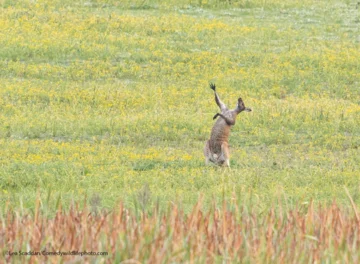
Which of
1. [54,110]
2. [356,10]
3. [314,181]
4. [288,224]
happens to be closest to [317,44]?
[356,10]

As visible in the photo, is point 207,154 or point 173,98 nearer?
point 207,154

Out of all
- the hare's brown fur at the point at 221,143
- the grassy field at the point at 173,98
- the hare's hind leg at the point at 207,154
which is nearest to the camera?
the grassy field at the point at 173,98

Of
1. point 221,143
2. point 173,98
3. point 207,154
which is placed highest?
point 173,98

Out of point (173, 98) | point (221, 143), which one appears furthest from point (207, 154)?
point (173, 98)

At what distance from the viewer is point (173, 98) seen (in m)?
20.4

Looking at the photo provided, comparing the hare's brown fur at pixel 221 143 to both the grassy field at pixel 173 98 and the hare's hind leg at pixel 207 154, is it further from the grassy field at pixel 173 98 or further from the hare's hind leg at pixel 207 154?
the grassy field at pixel 173 98

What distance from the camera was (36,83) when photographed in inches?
821

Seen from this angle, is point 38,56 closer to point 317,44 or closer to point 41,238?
point 317,44

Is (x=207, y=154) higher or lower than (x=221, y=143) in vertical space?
lower

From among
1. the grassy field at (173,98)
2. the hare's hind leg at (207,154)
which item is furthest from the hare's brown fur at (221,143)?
the grassy field at (173,98)

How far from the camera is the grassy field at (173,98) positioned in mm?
12133

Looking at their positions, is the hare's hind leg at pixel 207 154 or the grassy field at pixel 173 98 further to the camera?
the hare's hind leg at pixel 207 154

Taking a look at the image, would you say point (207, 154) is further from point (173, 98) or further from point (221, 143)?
point (173, 98)

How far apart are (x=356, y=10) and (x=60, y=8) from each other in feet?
30.7
